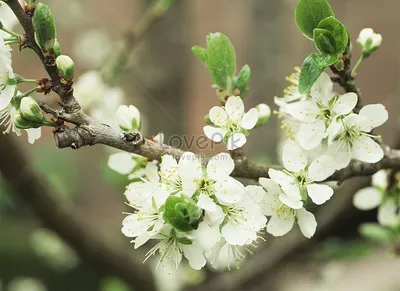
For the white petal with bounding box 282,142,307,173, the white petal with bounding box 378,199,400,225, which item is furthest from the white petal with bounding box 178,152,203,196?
the white petal with bounding box 378,199,400,225

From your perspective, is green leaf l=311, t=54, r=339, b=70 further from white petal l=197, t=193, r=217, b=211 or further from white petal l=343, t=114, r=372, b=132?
white petal l=197, t=193, r=217, b=211

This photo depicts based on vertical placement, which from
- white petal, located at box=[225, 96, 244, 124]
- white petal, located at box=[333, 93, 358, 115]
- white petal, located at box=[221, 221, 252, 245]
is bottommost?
white petal, located at box=[221, 221, 252, 245]

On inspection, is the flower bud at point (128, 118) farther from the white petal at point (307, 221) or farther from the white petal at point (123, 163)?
the white petal at point (307, 221)

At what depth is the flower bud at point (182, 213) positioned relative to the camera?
0.45 m

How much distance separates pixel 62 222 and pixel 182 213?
72 cm

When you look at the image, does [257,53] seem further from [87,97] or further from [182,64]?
[87,97]

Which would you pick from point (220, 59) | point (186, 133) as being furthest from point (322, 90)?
point (186, 133)

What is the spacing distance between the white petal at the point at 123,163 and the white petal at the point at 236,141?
14 centimetres

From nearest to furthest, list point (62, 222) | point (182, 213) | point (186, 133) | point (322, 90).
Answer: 1. point (182, 213)
2. point (322, 90)
3. point (62, 222)
4. point (186, 133)

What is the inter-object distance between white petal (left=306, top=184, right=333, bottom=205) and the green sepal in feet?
0.48

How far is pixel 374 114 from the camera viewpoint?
1.77ft

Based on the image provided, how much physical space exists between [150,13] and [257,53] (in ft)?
1.69

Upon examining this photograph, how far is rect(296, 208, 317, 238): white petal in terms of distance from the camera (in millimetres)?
531

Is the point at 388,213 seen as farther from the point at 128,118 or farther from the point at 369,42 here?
the point at 128,118
